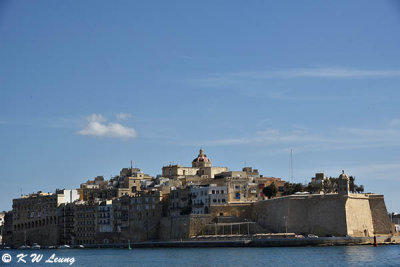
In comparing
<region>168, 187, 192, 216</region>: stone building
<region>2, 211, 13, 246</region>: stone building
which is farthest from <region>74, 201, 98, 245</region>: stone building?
<region>2, 211, 13, 246</region>: stone building

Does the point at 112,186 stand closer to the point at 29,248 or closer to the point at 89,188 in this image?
the point at 89,188

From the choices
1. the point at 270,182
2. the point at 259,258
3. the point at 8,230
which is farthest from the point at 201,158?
the point at 259,258

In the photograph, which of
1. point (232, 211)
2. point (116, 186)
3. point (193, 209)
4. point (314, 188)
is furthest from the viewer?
point (116, 186)

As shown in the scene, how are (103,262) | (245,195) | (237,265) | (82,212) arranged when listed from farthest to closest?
(82,212), (245,195), (103,262), (237,265)

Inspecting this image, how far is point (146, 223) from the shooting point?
85.0 meters

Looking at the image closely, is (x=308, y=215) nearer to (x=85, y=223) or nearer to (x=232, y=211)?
(x=232, y=211)

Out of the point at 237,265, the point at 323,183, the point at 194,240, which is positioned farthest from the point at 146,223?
the point at 237,265

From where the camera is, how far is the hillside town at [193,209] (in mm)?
74312

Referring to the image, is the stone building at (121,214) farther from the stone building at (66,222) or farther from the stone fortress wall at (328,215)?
the stone fortress wall at (328,215)

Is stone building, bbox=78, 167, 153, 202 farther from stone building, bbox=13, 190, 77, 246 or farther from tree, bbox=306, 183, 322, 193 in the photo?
tree, bbox=306, 183, 322, 193

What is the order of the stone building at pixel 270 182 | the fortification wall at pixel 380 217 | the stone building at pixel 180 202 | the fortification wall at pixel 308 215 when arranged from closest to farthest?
the fortification wall at pixel 308 215, the fortification wall at pixel 380 217, the stone building at pixel 180 202, the stone building at pixel 270 182

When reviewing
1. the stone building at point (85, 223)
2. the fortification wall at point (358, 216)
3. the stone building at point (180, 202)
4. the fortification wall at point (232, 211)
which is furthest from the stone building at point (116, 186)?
the fortification wall at point (358, 216)

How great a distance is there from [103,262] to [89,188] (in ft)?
128

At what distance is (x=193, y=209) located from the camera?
8325cm
